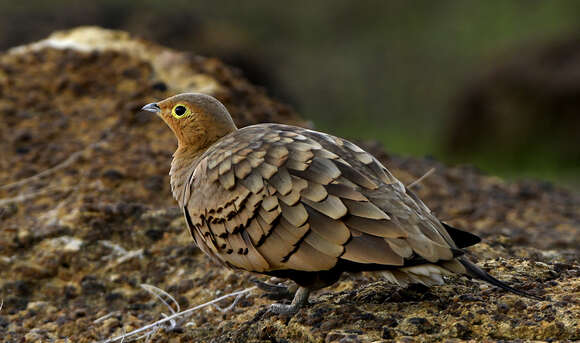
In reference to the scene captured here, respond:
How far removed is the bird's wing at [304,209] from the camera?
12.3 ft

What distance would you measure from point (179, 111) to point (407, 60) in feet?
65.6

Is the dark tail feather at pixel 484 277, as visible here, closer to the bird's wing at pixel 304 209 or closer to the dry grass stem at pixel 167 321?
the bird's wing at pixel 304 209

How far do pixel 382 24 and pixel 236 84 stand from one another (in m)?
17.5

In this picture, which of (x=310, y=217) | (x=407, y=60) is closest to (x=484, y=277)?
(x=310, y=217)

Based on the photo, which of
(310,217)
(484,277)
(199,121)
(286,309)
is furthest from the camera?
(199,121)

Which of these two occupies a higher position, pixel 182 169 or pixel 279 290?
pixel 182 169

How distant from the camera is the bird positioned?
12.2 ft

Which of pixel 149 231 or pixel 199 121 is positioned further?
pixel 149 231

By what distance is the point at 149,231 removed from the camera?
6160mm

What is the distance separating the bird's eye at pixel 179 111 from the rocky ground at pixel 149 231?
1231mm

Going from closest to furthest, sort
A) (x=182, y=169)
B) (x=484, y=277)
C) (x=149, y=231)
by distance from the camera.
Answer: (x=484, y=277)
(x=182, y=169)
(x=149, y=231)

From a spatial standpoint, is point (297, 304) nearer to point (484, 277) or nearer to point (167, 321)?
point (484, 277)

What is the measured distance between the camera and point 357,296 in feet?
13.8

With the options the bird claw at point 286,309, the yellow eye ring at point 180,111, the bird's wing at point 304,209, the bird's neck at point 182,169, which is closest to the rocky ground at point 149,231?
the bird claw at point 286,309
